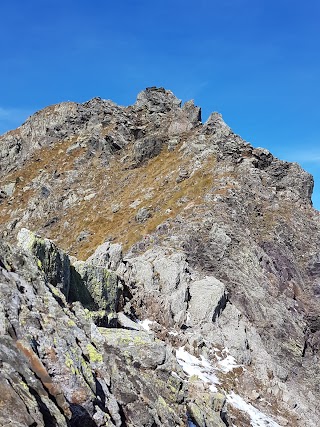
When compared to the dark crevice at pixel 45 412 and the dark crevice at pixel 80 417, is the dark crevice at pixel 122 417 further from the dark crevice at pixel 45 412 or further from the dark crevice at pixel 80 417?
the dark crevice at pixel 45 412

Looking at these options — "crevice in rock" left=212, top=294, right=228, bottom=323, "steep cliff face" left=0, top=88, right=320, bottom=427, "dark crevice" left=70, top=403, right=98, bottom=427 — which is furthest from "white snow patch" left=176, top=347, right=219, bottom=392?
"dark crevice" left=70, top=403, right=98, bottom=427

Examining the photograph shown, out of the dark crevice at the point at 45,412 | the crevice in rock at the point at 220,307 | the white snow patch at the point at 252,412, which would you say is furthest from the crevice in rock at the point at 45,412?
the crevice in rock at the point at 220,307

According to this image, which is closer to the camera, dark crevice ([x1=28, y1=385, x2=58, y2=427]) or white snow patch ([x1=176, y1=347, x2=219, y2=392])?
dark crevice ([x1=28, y1=385, x2=58, y2=427])

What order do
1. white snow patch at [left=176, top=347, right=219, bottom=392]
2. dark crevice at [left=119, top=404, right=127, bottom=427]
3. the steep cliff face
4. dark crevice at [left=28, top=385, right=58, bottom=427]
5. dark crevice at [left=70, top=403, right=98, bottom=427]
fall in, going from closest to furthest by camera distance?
dark crevice at [left=28, top=385, right=58, bottom=427] → dark crevice at [left=70, top=403, right=98, bottom=427] → dark crevice at [left=119, top=404, right=127, bottom=427] → the steep cliff face → white snow patch at [left=176, top=347, right=219, bottom=392]

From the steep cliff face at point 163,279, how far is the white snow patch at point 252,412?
0.38 feet

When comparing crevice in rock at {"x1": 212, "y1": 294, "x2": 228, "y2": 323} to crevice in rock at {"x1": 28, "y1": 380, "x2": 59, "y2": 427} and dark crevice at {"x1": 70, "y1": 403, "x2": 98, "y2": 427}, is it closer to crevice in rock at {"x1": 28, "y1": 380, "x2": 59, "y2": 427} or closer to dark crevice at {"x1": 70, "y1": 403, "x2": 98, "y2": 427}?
dark crevice at {"x1": 70, "y1": 403, "x2": 98, "y2": 427}

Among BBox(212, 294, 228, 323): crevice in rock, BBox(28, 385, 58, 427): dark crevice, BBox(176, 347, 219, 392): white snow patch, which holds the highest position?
BBox(212, 294, 228, 323): crevice in rock

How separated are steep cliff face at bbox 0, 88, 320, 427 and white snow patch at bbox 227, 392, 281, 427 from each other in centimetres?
12

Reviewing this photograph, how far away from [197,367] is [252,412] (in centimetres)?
457

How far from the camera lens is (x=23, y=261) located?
1784 centimetres

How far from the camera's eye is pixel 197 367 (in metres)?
29.2

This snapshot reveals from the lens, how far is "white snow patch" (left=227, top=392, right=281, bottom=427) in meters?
25.3

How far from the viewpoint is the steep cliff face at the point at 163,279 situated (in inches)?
583

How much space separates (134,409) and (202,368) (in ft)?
49.6
